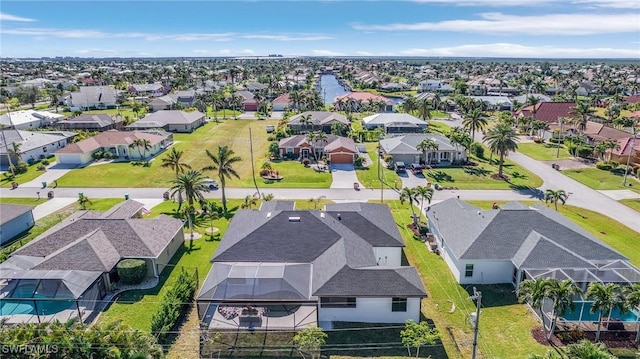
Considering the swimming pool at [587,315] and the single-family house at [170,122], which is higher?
the single-family house at [170,122]

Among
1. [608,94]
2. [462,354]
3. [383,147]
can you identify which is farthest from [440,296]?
[608,94]

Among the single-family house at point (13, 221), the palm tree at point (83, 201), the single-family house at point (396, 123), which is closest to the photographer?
the single-family house at point (13, 221)

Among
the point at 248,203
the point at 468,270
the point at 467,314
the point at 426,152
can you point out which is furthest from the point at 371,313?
the point at 426,152

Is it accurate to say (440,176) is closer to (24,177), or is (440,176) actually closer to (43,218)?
(43,218)

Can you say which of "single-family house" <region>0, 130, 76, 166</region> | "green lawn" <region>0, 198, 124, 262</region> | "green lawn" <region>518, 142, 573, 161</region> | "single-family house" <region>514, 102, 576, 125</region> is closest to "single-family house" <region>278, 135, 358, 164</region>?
"green lawn" <region>0, 198, 124, 262</region>

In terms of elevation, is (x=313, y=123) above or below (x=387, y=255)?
above

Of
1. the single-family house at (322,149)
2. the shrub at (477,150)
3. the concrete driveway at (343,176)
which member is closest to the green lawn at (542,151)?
the shrub at (477,150)

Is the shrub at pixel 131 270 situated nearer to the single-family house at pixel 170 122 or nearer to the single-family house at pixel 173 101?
the single-family house at pixel 170 122

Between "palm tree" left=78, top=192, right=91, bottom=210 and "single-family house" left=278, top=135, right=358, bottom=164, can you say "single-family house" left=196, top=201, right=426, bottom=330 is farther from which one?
"single-family house" left=278, top=135, right=358, bottom=164
